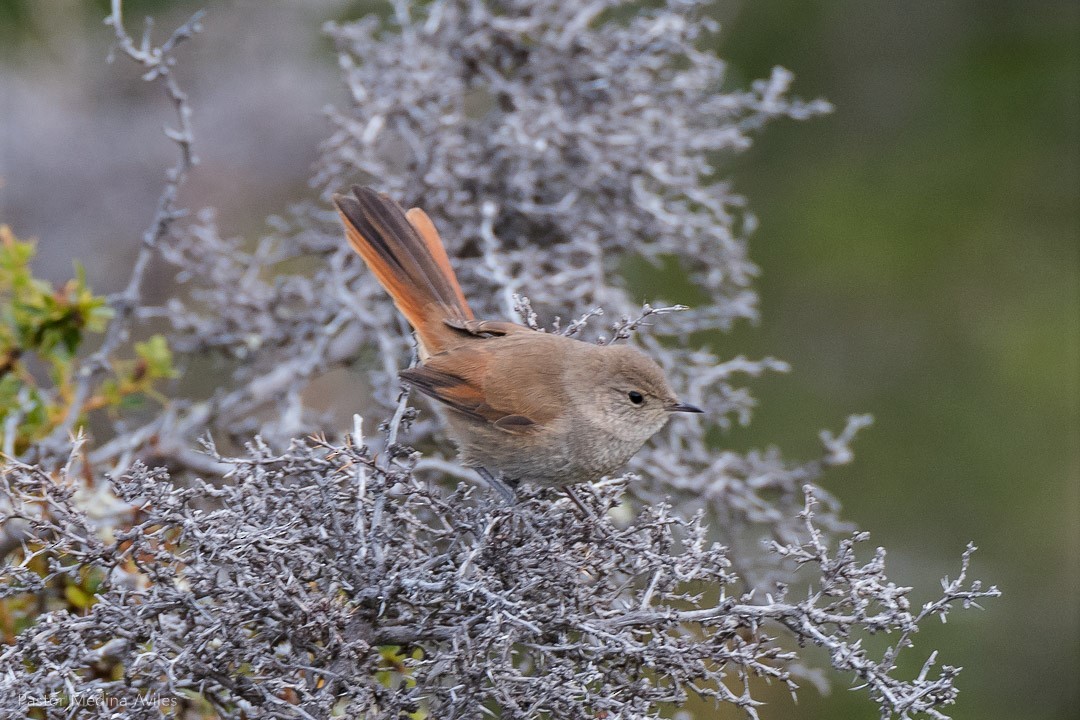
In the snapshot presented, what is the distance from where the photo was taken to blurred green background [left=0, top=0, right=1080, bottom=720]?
7.19 metres

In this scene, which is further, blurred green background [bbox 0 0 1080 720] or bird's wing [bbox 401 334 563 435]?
blurred green background [bbox 0 0 1080 720]

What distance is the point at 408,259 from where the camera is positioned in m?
3.31

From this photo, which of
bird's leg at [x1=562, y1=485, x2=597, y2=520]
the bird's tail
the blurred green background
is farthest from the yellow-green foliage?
the blurred green background

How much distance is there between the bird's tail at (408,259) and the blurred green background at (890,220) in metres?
3.16

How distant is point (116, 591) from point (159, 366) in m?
1.27

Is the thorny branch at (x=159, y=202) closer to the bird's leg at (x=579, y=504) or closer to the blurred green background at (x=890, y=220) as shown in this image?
the bird's leg at (x=579, y=504)

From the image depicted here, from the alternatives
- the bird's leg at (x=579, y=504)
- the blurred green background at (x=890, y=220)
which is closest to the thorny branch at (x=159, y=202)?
the bird's leg at (x=579, y=504)

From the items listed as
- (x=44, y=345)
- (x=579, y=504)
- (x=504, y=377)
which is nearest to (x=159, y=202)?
(x=44, y=345)

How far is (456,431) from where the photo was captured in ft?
10.7

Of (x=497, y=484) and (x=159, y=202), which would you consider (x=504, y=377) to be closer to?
(x=497, y=484)

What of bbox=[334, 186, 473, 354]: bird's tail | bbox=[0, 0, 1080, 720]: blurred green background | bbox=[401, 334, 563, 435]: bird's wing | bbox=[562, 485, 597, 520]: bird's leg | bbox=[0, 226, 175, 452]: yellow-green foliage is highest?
bbox=[0, 0, 1080, 720]: blurred green background

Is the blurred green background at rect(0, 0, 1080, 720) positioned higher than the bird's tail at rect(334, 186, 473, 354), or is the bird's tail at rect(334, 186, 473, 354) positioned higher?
the blurred green background at rect(0, 0, 1080, 720)

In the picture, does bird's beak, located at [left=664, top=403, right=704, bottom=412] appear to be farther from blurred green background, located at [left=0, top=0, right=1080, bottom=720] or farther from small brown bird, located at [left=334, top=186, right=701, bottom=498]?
blurred green background, located at [left=0, top=0, right=1080, bottom=720]

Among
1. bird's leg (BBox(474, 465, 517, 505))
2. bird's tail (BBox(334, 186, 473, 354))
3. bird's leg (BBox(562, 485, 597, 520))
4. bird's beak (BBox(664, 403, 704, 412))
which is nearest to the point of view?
bird's leg (BBox(562, 485, 597, 520))
